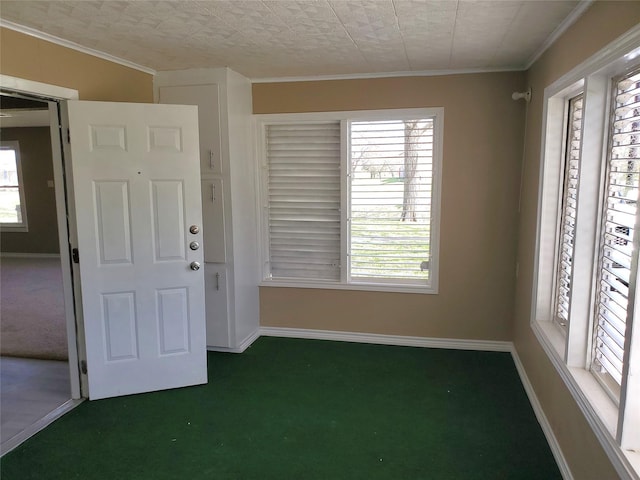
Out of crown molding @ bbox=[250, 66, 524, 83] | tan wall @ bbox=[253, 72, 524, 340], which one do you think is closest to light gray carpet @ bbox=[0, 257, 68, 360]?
tan wall @ bbox=[253, 72, 524, 340]

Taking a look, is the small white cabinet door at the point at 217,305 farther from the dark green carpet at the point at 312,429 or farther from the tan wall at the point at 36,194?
the tan wall at the point at 36,194

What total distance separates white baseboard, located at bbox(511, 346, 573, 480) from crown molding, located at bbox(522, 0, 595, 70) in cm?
222

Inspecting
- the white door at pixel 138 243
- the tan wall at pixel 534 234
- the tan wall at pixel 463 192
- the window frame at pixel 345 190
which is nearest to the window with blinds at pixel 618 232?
the tan wall at pixel 534 234

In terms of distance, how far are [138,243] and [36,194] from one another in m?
Result: 6.20

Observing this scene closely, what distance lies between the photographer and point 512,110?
3.76m

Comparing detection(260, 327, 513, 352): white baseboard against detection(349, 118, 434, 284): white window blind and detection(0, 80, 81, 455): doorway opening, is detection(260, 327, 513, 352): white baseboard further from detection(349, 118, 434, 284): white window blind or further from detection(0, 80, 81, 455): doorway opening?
detection(0, 80, 81, 455): doorway opening

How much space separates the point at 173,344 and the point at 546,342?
2489 millimetres

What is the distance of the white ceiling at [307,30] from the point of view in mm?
2320

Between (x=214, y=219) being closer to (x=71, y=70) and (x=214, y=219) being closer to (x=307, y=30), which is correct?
(x=71, y=70)

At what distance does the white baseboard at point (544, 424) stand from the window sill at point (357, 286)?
3.04ft

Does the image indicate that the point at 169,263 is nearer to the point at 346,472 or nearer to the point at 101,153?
the point at 101,153

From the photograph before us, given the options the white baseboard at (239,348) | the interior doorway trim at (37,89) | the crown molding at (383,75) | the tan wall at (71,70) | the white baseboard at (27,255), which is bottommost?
the white baseboard at (239,348)

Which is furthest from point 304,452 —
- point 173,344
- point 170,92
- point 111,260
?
point 170,92

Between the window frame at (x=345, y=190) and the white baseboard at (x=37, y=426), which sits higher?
the window frame at (x=345, y=190)
